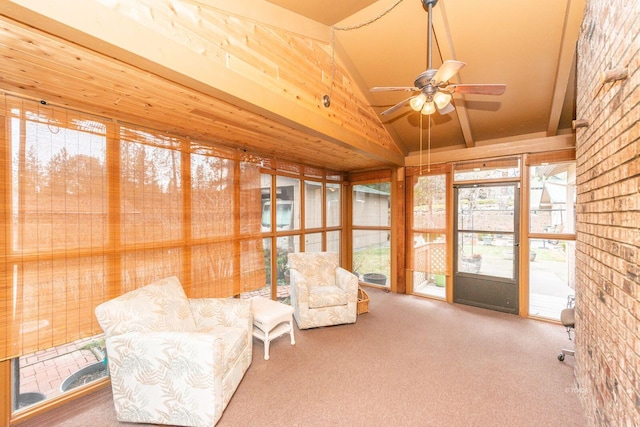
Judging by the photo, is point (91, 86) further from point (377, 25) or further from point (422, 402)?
point (422, 402)

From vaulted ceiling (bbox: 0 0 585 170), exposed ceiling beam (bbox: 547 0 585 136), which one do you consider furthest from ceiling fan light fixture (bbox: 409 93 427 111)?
exposed ceiling beam (bbox: 547 0 585 136)

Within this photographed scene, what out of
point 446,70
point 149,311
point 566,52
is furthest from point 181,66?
point 566,52

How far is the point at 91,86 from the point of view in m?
1.73

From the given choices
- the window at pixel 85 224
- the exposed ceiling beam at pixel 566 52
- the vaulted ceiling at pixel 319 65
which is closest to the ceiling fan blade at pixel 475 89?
the vaulted ceiling at pixel 319 65

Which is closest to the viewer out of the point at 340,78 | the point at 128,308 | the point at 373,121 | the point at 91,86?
the point at 91,86

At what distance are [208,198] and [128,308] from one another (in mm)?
1405

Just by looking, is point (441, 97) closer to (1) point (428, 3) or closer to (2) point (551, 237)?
(1) point (428, 3)

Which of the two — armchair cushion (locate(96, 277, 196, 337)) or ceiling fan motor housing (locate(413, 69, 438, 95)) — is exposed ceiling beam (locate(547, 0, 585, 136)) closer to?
ceiling fan motor housing (locate(413, 69, 438, 95))

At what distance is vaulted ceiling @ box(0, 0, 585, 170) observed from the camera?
4.42ft

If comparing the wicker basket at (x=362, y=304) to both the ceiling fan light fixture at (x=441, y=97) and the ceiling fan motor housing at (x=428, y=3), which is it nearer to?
the ceiling fan light fixture at (x=441, y=97)

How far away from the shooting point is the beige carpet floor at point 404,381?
1.91m

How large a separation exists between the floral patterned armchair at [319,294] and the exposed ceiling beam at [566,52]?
316 centimetres

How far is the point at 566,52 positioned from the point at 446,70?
1.81m

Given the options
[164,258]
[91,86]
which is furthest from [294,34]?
[164,258]
